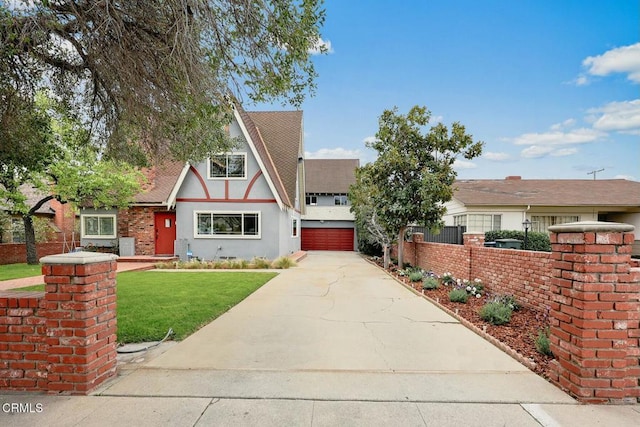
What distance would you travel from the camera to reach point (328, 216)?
1163 inches

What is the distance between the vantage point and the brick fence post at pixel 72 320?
319 centimetres

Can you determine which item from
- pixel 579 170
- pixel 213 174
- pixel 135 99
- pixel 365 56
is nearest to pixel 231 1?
pixel 135 99

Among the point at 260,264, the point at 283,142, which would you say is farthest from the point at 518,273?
the point at 283,142

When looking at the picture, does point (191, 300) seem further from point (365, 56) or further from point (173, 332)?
point (365, 56)

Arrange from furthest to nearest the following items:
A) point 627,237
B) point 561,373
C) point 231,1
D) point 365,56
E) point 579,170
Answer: point 579,170 < point 365,56 < point 231,1 < point 561,373 < point 627,237

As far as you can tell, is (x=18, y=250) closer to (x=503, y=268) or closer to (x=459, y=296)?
(x=459, y=296)

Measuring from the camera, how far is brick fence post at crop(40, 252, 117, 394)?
3.19m

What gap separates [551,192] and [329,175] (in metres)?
18.3

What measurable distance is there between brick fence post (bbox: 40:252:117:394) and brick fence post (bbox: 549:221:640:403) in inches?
187

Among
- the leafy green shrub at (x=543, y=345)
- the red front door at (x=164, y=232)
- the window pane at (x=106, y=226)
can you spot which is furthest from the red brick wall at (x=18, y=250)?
the leafy green shrub at (x=543, y=345)

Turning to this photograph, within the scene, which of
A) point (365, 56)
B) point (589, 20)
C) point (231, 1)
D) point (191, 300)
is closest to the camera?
point (231, 1)

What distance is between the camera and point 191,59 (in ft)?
14.7

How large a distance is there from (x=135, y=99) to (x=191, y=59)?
6.66 ft
